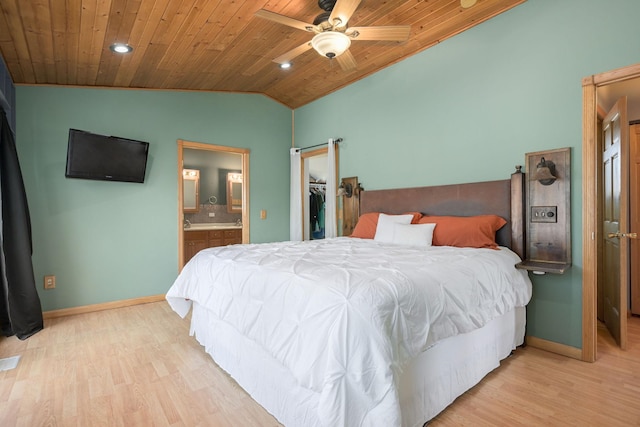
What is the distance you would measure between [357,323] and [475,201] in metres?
2.32

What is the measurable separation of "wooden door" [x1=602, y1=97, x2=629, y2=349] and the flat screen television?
4762mm

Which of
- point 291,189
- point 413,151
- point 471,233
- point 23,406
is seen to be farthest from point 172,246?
point 471,233

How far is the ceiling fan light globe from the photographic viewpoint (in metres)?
2.31

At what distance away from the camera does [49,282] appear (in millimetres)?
3562

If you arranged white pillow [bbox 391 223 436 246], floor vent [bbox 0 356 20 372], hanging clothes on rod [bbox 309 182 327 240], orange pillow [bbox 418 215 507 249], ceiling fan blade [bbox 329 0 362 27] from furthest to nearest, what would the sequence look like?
1. hanging clothes on rod [bbox 309 182 327 240]
2. white pillow [bbox 391 223 436 246]
3. orange pillow [bbox 418 215 507 249]
4. floor vent [bbox 0 356 20 372]
5. ceiling fan blade [bbox 329 0 362 27]

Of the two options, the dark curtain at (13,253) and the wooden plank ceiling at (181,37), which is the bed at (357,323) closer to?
the dark curtain at (13,253)

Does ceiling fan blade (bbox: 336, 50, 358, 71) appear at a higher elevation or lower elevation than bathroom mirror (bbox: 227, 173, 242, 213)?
higher

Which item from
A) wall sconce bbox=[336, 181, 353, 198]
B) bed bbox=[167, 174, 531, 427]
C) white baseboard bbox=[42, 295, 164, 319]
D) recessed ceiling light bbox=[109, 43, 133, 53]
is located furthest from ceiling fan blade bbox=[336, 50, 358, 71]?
white baseboard bbox=[42, 295, 164, 319]

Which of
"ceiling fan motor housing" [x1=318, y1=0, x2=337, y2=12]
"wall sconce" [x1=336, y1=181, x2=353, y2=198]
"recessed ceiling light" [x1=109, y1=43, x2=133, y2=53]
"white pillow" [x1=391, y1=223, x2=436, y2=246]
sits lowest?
"white pillow" [x1=391, y1=223, x2=436, y2=246]

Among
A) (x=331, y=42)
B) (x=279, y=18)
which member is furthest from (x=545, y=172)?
(x=279, y=18)

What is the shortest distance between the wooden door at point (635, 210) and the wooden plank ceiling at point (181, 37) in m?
2.13

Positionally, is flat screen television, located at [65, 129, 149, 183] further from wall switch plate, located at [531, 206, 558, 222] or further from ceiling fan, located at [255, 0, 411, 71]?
wall switch plate, located at [531, 206, 558, 222]

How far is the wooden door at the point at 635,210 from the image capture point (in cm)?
344

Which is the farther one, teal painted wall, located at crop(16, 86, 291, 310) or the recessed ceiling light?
teal painted wall, located at crop(16, 86, 291, 310)
